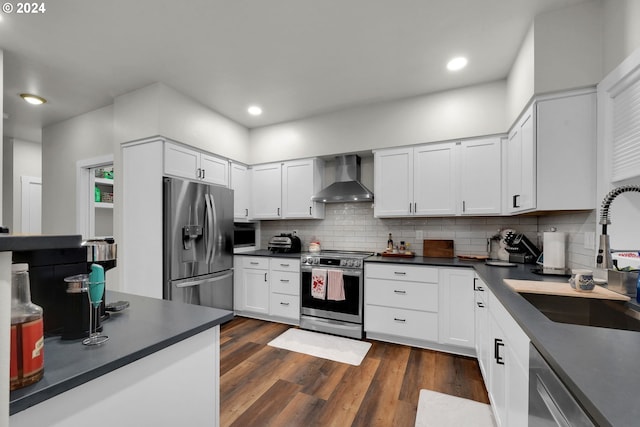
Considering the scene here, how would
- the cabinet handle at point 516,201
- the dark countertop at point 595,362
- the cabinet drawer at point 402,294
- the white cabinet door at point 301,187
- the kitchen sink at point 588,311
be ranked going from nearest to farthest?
1. the dark countertop at point 595,362
2. the kitchen sink at point 588,311
3. the cabinet handle at point 516,201
4. the cabinet drawer at point 402,294
5. the white cabinet door at point 301,187

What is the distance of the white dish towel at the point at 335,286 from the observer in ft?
10.4

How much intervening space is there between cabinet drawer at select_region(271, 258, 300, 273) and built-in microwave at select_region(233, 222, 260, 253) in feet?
2.32

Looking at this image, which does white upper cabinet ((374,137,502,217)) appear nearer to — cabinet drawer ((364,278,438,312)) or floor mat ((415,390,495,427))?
cabinet drawer ((364,278,438,312))

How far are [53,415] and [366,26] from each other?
2.59 m

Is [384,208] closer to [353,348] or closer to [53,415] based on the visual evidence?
[353,348]

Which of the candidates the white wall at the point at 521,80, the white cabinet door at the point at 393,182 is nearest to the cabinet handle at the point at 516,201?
the white wall at the point at 521,80

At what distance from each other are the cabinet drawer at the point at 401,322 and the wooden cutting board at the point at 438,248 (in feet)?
2.53

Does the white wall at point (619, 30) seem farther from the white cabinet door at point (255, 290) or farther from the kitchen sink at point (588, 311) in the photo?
the white cabinet door at point (255, 290)

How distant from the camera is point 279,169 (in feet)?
13.2

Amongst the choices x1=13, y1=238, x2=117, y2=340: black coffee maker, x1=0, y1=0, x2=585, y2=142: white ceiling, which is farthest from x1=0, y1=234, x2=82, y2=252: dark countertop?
x1=0, y1=0, x2=585, y2=142: white ceiling

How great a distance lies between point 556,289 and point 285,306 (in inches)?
107

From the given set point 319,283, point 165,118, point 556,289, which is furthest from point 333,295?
point 165,118

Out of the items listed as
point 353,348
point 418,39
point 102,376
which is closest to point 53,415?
point 102,376

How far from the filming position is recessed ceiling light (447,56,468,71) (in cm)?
251
